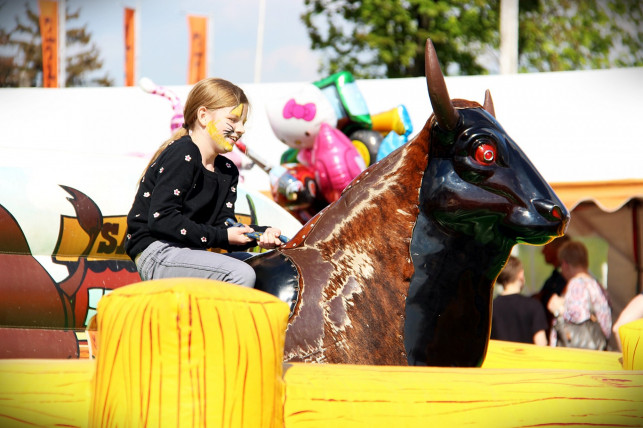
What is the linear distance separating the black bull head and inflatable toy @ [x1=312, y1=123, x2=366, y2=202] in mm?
3685

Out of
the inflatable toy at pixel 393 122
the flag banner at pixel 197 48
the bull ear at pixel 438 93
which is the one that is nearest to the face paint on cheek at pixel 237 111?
the bull ear at pixel 438 93

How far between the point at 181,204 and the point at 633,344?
1.35 metres

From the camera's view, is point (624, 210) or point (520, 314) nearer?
point (520, 314)

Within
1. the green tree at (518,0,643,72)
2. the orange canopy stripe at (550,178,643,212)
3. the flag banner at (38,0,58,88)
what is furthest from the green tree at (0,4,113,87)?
the green tree at (518,0,643,72)

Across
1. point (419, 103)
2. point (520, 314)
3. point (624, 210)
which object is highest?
point (419, 103)

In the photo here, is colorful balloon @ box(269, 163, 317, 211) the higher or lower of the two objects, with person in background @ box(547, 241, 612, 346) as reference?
higher

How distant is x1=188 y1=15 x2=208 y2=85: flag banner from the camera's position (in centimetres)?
1247

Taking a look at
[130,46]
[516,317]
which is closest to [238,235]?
[516,317]

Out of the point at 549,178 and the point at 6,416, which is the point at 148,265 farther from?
the point at 549,178

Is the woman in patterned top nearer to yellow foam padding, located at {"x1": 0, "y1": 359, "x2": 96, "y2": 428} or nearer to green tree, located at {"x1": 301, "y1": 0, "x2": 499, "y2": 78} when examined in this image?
yellow foam padding, located at {"x1": 0, "y1": 359, "x2": 96, "y2": 428}

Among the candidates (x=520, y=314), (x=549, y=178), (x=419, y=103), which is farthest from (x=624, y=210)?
(x=520, y=314)

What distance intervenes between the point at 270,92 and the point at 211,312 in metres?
7.07

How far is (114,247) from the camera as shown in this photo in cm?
327

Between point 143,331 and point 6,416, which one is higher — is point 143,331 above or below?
above
